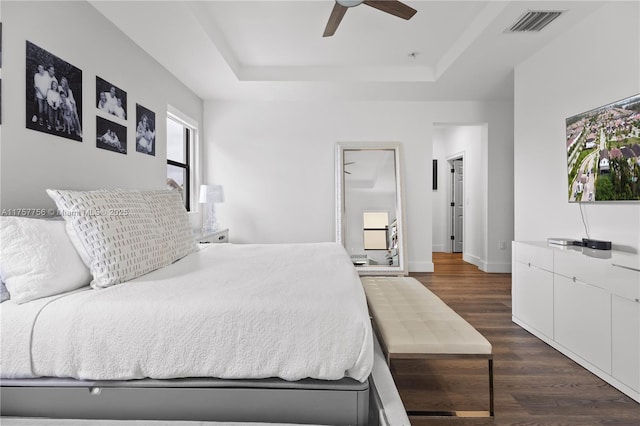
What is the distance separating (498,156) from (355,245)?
2.54 meters

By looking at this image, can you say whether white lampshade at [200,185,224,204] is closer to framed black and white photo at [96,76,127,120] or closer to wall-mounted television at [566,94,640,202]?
framed black and white photo at [96,76,127,120]

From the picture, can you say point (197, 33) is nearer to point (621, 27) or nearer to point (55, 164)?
point (55, 164)

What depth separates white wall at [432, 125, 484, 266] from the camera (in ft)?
18.0

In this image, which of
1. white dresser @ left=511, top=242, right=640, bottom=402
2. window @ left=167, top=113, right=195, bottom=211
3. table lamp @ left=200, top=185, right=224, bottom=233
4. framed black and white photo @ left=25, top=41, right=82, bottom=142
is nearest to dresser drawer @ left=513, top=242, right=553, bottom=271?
white dresser @ left=511, top=242, right=640, bottom=402

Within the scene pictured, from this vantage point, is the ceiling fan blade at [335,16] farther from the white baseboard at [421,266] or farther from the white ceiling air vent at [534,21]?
the white baseboard at [421,266]

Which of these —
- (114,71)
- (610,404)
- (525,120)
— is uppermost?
(114,71)

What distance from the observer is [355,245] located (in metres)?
4.72

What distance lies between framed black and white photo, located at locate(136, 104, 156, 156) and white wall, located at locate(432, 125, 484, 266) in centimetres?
452

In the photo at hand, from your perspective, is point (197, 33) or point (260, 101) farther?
point (260, 101)

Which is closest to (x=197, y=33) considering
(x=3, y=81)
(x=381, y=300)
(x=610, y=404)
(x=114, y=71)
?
(x=114, y=71)

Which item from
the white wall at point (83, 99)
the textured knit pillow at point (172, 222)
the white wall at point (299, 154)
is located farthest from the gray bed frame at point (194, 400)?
the white wall at point (299, 154)

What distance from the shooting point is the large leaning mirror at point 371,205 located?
4.71 meters

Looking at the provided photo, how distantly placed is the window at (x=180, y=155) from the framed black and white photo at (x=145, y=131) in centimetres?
55

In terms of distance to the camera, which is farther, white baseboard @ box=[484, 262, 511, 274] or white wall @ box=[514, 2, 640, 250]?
white baseboard @ box=[484, 262, 511, 274]
